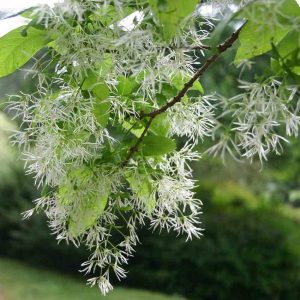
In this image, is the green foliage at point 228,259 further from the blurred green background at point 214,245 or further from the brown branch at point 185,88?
the brown branch at point 185,88

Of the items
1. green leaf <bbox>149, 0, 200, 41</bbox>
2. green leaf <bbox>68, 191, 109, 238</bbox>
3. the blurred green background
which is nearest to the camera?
green leaf <bbox>149, 0, 200, 41</bbox>

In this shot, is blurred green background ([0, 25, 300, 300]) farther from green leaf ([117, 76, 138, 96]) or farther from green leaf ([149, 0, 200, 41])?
green leaf ([149, 0, 200, 41])

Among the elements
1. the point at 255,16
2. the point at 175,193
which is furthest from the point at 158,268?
the point at 255,16

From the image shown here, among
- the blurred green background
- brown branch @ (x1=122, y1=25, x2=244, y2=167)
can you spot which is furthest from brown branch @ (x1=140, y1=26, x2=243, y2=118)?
the blurred green background

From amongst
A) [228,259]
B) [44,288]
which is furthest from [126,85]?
[44,288]

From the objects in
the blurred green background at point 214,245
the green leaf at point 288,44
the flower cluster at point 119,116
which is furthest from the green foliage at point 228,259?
the green leaf at point 288,44

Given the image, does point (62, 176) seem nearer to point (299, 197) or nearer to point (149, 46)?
point (149, 46)

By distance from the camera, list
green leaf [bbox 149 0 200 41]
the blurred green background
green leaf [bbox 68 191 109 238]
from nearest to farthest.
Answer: green leaf [bbox 149 0 200 41]
green leaf [bbox 68 191 109 238]
the blurred green background

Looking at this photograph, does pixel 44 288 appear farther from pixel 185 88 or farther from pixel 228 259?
pixel 185 88
